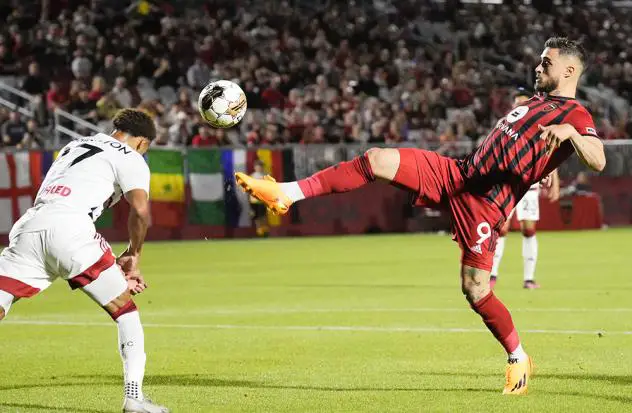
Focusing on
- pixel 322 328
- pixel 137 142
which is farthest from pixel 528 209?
pixel 137 142

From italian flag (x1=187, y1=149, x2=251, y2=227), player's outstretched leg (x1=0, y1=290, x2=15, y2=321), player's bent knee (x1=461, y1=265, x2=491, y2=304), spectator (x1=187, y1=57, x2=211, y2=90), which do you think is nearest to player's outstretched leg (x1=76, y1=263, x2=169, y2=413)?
player's outstretched leg (x1=0, y1=290, x2=15, y2=321)

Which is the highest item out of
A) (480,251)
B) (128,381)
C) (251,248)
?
(480,251)

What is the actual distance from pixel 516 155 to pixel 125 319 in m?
3.03

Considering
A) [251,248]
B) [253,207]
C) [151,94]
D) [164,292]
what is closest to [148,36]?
[151,94]

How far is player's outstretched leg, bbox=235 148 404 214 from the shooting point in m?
8.28

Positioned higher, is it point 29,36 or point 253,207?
point 29,36

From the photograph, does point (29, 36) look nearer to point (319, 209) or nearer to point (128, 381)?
point (319, 209)

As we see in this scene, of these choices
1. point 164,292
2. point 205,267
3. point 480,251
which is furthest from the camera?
point 205,267

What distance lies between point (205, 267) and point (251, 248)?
488cm

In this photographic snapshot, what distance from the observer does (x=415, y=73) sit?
3634 centimetres

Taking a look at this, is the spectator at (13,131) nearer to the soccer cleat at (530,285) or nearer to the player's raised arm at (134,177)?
the soccer cleat at (530,285)

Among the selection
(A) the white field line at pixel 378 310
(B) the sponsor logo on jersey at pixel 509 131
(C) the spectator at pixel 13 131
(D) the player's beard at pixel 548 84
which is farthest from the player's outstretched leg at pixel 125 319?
(C) the spectator at pixel 13 131

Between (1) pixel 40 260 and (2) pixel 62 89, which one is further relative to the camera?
(2) pixel 62 89

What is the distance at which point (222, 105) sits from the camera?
33.0ft
